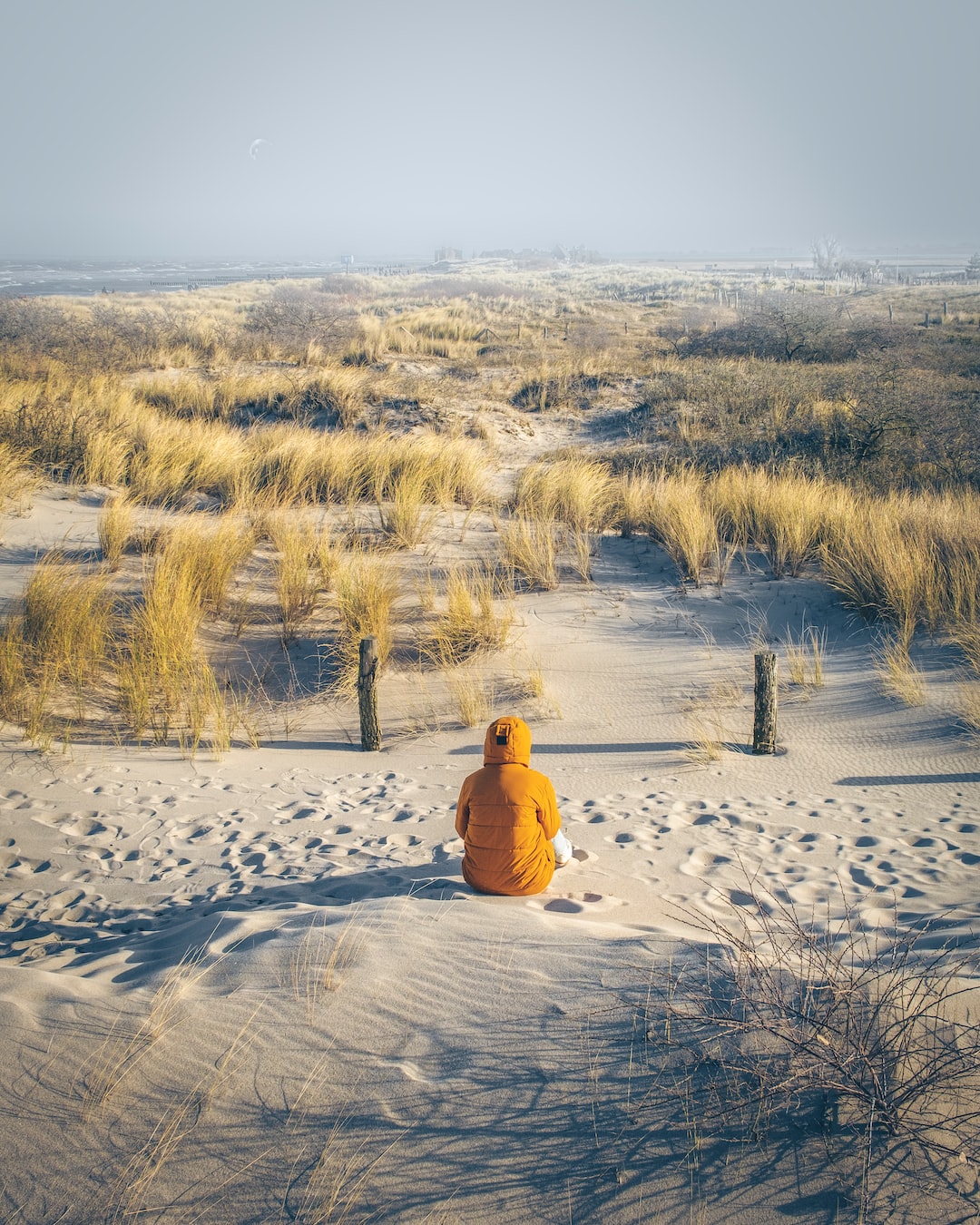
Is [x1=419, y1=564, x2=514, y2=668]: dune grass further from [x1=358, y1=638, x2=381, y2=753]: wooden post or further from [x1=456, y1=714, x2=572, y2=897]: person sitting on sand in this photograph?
[x1=456, y1=714, x2=572, y2=897]: person sitting on sand

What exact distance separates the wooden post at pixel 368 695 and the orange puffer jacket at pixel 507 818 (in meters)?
2.20

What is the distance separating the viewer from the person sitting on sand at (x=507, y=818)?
11.1ft

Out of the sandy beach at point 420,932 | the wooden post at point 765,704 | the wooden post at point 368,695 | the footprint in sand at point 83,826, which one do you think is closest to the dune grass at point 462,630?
the sandy beach at point 420,932

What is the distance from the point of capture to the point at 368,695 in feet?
18.7

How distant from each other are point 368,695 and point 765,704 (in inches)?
111

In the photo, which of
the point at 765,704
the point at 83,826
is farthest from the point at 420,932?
the point at 765,704

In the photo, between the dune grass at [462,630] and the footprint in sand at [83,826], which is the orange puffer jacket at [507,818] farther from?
the dune grass at [462,630]

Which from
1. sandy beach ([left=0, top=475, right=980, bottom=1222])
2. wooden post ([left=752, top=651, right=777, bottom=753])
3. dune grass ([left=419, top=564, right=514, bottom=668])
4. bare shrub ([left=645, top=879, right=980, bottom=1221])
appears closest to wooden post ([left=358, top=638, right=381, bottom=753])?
sandy beach ([left=0, top=475, right=980, bottom=1222])

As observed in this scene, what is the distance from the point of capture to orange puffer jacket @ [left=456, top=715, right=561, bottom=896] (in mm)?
3383

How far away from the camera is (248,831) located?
457 cm

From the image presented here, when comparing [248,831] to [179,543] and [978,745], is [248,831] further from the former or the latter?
[978,745]

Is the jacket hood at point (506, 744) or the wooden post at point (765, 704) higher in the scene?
the jacket hood at point (506, 744)

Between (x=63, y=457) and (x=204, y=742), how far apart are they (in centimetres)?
706

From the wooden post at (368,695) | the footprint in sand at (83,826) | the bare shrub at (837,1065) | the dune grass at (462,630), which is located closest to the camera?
the bare shrub at (837,1065)
